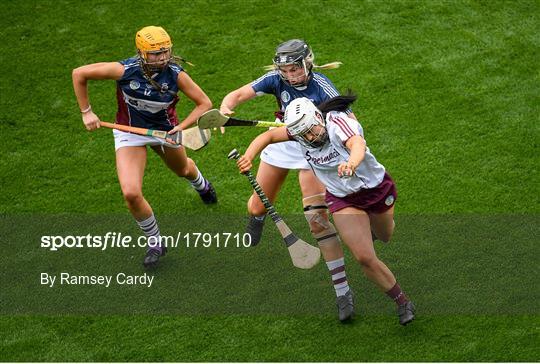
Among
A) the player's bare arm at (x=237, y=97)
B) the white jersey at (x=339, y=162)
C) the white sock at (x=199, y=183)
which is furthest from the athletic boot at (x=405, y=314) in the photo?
the white sock at (x=199, y=183)

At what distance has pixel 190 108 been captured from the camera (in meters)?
9.69

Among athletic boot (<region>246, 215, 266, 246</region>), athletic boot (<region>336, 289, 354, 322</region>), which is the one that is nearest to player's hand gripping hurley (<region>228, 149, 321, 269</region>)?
athletic boot (<region>336, 289, 354, 322</region>)

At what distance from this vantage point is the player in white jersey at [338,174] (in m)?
6.43

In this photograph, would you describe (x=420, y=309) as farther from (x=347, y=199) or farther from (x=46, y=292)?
(x=46, y=292)

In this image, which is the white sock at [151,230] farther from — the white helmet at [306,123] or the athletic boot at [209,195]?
the white helmet at [306,123]

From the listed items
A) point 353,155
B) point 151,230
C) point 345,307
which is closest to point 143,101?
point 151,230

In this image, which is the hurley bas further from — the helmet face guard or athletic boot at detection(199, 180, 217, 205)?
the helmet face guard

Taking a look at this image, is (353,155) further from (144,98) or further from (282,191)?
(282,191)

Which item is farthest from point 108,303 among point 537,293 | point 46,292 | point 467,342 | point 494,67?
point 494,67

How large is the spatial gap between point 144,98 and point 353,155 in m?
1.99

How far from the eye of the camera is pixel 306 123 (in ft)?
21.0

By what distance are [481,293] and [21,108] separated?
4858 mm

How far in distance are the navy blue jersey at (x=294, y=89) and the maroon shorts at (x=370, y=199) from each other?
78cm

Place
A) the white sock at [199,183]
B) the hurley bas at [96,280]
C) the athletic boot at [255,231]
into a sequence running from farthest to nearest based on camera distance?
the white sock at [199,183], the athletic boot at [255,231], the hurley bas at [96,280]
